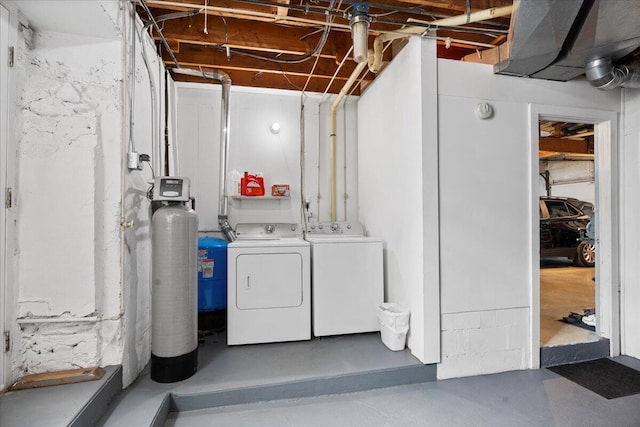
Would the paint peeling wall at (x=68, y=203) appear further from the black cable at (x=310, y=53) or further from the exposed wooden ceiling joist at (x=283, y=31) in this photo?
the black cable at (x=310, y=53)

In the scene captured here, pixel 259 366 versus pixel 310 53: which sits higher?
pixel 310 53

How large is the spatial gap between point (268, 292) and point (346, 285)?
69 centimetres

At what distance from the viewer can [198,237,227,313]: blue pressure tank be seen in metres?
2.85

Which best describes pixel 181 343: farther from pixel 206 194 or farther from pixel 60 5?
pixel 60 5

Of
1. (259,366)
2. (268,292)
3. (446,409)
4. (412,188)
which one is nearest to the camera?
(446,409)

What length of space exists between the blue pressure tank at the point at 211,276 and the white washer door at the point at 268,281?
0.44 m

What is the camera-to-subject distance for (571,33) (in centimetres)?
195

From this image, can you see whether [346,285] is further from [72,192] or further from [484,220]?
[72,192]

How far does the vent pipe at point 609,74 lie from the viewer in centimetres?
216

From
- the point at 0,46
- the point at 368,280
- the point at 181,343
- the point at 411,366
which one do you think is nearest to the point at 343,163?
the point at 368,280

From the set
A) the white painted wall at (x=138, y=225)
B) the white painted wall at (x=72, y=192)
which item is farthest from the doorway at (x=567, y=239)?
the white painted wall at (x=72, y=192)

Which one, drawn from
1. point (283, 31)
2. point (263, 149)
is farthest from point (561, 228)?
point (283, 31)

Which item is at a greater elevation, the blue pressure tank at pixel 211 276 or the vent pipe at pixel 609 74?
the vent pipe at pixel 609 74

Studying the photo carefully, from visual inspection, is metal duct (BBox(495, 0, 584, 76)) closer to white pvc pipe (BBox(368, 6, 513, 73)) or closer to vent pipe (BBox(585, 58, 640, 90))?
white pvc pipe (BBox(368, 6, 513, 73))
